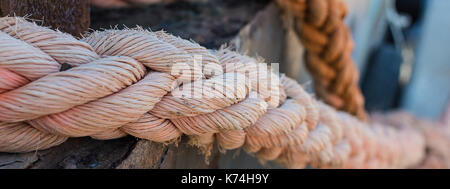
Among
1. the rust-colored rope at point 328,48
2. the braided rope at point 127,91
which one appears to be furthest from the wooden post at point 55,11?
the rust-colored rope at point 328,48

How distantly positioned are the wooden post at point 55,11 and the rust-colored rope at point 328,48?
0.61 meters

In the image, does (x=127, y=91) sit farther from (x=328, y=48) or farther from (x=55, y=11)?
(x=328, y=48)

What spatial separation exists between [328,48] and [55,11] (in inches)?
30.6

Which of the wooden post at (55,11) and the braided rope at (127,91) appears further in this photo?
the wooden post at (55,11)

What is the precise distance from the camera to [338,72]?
47.9 inches

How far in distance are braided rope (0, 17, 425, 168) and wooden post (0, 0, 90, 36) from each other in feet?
0.23

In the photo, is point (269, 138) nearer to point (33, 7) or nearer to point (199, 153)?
point (199, 153)

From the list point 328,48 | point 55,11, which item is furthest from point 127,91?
point 328,48

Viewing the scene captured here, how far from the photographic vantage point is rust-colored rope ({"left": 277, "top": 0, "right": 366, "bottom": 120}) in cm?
110

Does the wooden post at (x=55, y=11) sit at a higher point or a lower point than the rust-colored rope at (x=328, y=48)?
higher

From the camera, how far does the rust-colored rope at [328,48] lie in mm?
1102

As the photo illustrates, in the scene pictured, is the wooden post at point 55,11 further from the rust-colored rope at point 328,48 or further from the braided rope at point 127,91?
the rust-colored rope at point 328,48

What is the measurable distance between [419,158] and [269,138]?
0.95 metres

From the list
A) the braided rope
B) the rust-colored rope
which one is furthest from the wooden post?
the rust-colored rope
